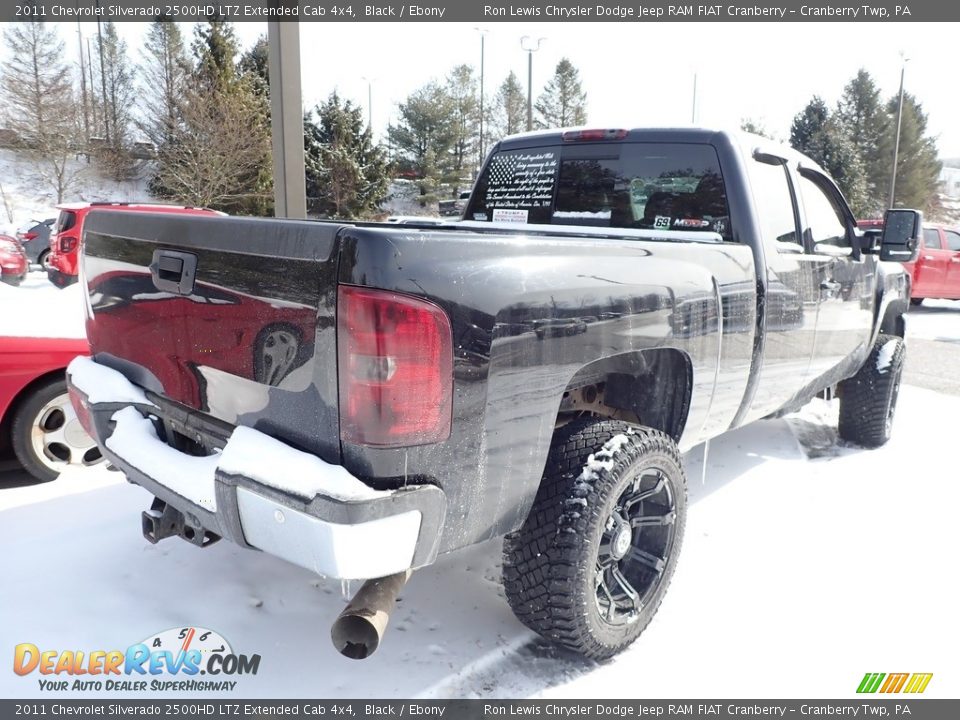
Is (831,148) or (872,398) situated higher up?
(831,148)

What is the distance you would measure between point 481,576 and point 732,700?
1105mm

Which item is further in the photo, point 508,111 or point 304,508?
point 508,111

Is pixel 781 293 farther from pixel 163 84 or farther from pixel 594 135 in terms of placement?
pixel 163 84

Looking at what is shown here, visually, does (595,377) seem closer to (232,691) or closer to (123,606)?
(232,691)

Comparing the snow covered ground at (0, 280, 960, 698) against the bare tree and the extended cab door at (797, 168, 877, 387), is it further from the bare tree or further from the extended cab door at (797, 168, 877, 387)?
the bare tree

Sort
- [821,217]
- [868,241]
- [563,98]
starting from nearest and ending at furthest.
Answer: [821,217] < [868,241] < [563,98]

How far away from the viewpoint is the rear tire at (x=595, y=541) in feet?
7.39

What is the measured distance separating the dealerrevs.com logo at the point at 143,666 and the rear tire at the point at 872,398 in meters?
4.18

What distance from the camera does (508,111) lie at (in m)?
44.8

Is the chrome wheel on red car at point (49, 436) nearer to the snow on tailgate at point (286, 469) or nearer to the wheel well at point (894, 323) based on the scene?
the snow on tailgate at point (286, 469)

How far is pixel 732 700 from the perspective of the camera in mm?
2330

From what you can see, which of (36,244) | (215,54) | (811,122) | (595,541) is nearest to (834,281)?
(595,541)

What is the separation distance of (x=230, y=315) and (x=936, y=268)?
568 inches

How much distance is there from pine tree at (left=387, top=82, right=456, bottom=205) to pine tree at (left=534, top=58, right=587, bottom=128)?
46.4 feet
